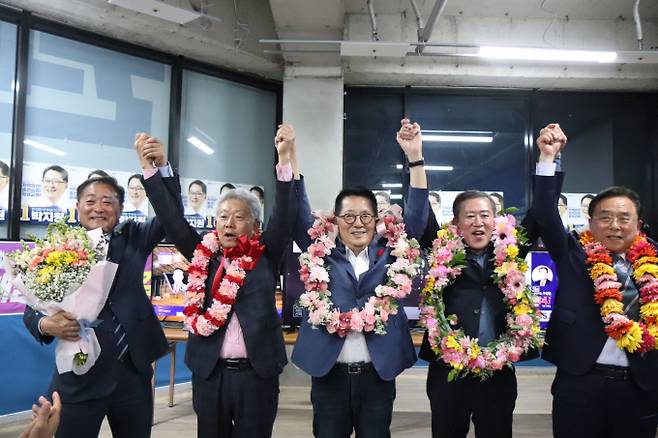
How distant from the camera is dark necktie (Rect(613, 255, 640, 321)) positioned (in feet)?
6.53

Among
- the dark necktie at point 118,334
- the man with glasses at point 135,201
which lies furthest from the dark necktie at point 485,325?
the man with glasses at point 135,201


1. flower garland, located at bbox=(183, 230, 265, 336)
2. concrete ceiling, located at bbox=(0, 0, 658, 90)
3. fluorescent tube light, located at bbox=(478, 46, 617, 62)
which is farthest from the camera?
concrete ceiling, located at bbox=(0, 0, 658, 90)

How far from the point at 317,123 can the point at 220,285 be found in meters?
3.74

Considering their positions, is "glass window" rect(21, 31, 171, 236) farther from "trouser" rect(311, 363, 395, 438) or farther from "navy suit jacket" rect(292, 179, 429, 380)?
"trouser" rect(311, 363, 395, 438)

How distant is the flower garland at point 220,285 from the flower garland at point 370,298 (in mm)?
249

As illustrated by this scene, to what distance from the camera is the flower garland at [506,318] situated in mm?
1933

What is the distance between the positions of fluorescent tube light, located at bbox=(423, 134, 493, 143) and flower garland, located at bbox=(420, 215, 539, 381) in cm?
418

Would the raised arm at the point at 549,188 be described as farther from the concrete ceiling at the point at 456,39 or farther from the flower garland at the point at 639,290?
the concrete ceiling at the point at 456,39

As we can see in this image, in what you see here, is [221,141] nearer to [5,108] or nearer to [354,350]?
[5,108]

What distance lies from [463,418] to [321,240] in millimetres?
996

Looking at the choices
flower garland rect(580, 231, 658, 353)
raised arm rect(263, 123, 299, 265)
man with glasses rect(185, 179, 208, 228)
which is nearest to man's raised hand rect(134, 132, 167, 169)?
raised arm rect(263, 123, 299, 265)

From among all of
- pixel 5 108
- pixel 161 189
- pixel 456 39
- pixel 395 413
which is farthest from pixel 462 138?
pixel 5 108

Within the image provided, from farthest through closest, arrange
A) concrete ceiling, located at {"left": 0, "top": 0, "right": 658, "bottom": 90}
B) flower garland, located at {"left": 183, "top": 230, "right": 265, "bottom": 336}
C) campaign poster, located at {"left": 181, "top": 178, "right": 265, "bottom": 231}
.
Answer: campaign poster, located at {"left": 181, "top": 178, "right": 265, "bottom": 231}
concrete ceiling, located at {"left": 0, "top": 0, "right": 658, "bottom": 90}
flower garland, located at {"left": 183, "top": 230, "right": 265, "bottom": 336}

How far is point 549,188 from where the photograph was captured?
2045 mm
